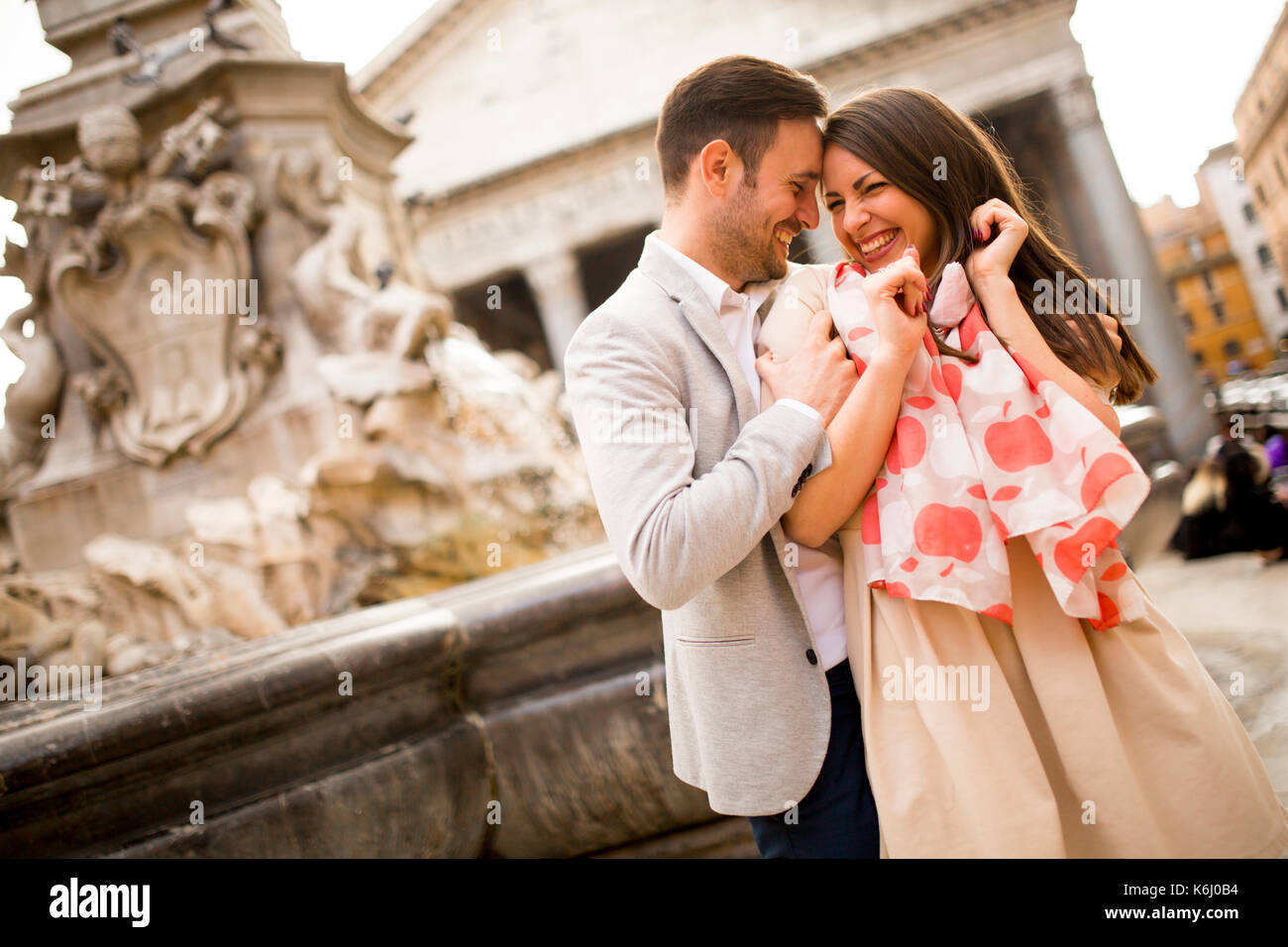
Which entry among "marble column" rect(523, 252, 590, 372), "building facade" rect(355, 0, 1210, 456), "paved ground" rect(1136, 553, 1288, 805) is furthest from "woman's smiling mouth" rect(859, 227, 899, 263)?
"marble column" rect(523, 252, 590, 372)

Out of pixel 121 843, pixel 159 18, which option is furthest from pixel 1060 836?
pixel 159 18

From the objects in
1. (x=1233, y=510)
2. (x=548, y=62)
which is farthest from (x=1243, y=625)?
(x=548, y=62)

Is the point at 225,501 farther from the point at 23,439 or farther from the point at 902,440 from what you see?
the point at 902,440

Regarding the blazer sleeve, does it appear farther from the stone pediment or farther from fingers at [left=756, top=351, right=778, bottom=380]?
the stone pediment

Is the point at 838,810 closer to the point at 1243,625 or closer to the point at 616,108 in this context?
the point at 1243,625

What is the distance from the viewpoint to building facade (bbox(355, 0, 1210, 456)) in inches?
758

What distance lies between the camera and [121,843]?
221 cm

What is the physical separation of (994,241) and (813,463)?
0.56 metres

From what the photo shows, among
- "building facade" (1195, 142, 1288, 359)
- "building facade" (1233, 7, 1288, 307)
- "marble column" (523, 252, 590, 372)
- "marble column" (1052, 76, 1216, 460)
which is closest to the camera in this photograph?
"marble column" (1052, 76, 1216, 460)

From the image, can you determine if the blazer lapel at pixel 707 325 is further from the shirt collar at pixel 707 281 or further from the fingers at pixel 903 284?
Answer: the fingers at pixel 903 284

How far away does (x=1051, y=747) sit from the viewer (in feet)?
4.93

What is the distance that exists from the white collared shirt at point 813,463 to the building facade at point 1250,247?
2363 inches

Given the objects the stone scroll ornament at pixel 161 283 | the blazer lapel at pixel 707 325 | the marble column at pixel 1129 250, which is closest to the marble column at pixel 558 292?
the marble column at pixel 1129 250

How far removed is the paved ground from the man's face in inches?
64.6
